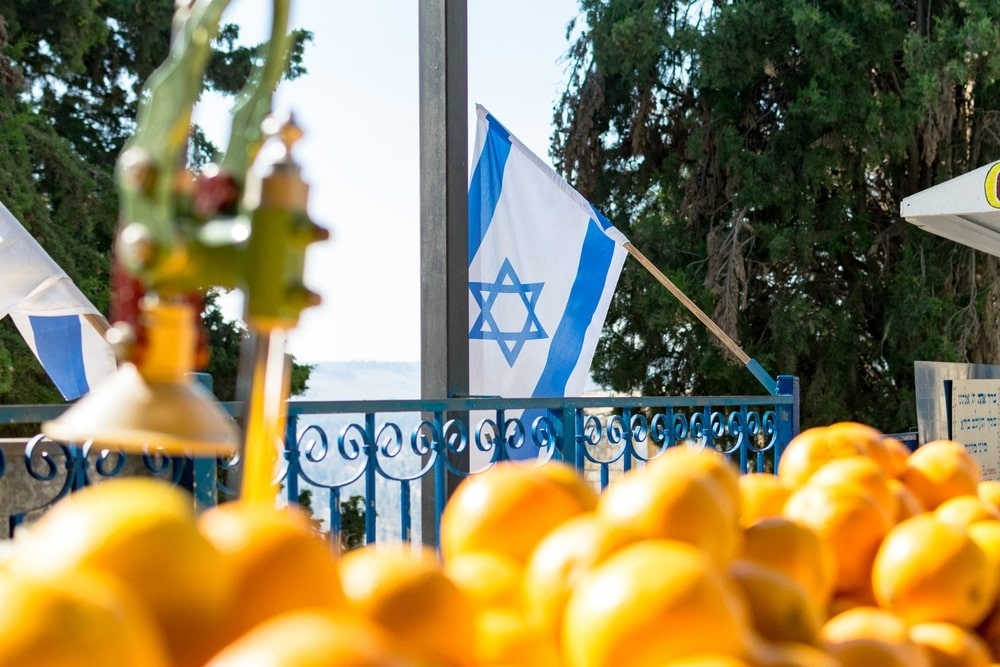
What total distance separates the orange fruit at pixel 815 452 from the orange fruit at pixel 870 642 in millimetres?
283

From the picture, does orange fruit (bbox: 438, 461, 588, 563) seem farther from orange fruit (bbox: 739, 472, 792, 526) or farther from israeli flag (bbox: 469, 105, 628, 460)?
israeli flag (bbox: 469, 105, 628, 460)

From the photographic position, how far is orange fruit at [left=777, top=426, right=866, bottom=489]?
1068 millimetres

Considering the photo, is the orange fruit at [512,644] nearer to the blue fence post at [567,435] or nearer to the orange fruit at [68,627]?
the orange fruit at [68,627]

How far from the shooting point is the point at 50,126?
10.4m

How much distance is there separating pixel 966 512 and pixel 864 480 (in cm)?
12

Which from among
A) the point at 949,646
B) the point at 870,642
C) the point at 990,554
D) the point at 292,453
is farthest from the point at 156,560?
the point at 292,453

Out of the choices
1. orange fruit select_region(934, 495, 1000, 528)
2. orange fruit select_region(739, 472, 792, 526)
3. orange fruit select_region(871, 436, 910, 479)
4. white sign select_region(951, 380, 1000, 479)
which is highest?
orange fruit select_region(871, 436, 910, 479)

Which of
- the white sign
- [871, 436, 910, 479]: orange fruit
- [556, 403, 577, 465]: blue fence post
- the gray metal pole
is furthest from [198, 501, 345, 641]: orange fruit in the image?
the white sign

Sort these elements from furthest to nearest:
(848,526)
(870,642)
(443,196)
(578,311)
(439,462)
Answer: (578,311) < (443,196) < (439,462) < (848,526) < (870,642)

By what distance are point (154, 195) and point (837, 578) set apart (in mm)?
655

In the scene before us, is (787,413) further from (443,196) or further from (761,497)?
(761,497)

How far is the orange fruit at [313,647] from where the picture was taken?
438 millimetres

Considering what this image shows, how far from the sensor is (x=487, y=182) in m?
4.69

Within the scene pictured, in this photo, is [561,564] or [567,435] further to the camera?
[567,435]
